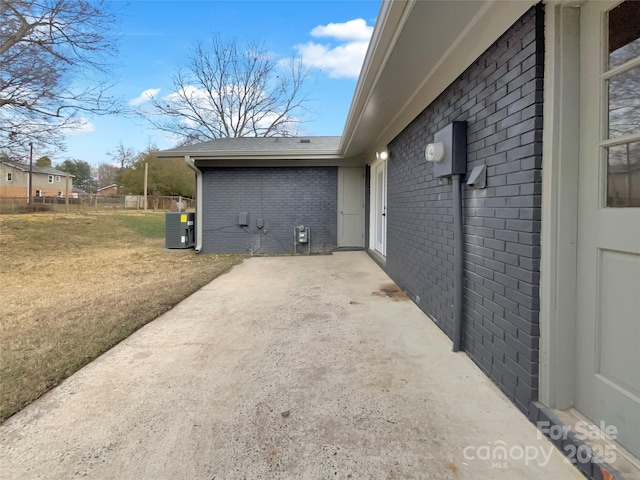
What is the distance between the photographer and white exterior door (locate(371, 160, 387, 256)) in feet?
20.9

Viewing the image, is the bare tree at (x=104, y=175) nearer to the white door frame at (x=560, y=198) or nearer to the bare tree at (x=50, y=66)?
the bare tree at (x=50, y=66)

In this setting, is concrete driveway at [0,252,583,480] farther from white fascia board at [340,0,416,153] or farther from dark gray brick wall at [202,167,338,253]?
dark gray brick wall at [202,167,338,253]

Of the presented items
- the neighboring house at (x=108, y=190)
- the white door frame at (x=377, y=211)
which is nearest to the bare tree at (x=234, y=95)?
the white door frame at (x=377, y=211)

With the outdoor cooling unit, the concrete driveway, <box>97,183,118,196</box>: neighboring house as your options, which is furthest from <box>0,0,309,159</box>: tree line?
<box>97,183,118,196</box>: neighboring house

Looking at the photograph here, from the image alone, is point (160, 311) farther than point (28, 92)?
No

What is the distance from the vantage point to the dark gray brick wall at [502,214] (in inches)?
67.5

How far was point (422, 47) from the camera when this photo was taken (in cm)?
256

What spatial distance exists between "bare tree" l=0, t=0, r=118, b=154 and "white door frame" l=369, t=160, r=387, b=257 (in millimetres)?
8126

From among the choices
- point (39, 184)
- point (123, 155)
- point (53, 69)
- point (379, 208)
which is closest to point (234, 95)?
point (53, 69)

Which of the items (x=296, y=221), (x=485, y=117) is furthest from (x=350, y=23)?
(x=485, y=117)

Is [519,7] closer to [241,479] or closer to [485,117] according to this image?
[485,117]

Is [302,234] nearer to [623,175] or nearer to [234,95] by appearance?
[623,175]

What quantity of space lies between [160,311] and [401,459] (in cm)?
306

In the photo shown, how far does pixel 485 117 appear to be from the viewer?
225cm
